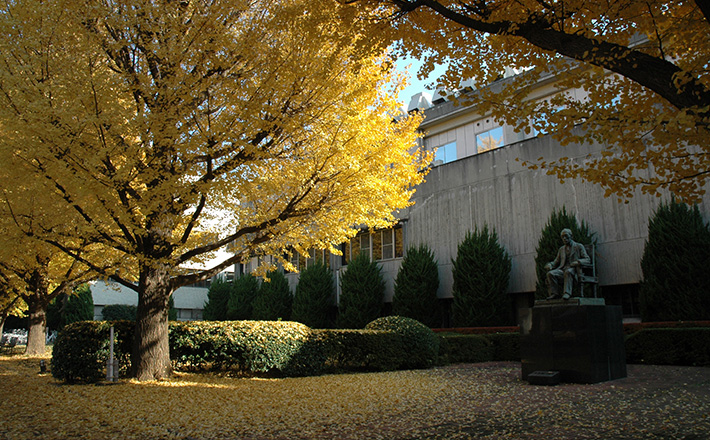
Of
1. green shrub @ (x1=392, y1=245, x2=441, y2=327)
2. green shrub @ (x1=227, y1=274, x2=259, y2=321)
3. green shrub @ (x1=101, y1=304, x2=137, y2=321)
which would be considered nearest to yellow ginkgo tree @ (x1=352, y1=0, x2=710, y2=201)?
green shrub @ (x1=392, y1=245, x2=441, y2=327)

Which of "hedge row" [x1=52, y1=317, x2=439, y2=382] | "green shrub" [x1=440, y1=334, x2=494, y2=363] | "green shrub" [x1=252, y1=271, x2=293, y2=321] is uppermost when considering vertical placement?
"green shrub" [x1=252, y1=271, x2=293, y2=321]

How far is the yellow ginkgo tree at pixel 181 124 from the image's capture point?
27.0ft

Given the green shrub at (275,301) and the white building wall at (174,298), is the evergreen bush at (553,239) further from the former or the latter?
the white building wall at (174,298)

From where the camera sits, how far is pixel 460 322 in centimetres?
1941

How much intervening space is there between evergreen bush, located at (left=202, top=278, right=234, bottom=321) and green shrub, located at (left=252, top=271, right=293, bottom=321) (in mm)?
4209

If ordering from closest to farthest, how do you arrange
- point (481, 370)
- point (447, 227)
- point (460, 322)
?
point (481, 370) → point (460, 322) → point (447, 227)

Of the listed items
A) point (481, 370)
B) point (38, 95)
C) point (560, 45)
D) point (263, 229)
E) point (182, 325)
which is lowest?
point (481, 370)

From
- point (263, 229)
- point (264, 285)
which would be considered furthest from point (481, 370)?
point (264, 285)

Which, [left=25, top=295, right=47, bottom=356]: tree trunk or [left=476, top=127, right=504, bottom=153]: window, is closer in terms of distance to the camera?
[left=25, top=295, right=47, bottom=356]: tree trunk

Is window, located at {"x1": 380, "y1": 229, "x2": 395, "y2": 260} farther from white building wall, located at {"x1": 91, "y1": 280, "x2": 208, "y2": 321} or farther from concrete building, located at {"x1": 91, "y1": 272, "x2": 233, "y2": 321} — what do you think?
white building wall, located at {"x1": 91, "y1": 280, "x2": 208, "y2": 321}

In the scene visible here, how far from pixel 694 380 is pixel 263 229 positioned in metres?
8.44

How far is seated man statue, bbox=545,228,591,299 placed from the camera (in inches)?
386

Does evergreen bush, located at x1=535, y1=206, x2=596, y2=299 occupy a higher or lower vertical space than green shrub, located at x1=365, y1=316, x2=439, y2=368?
higher

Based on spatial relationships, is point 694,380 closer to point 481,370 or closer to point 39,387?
point 481,370
